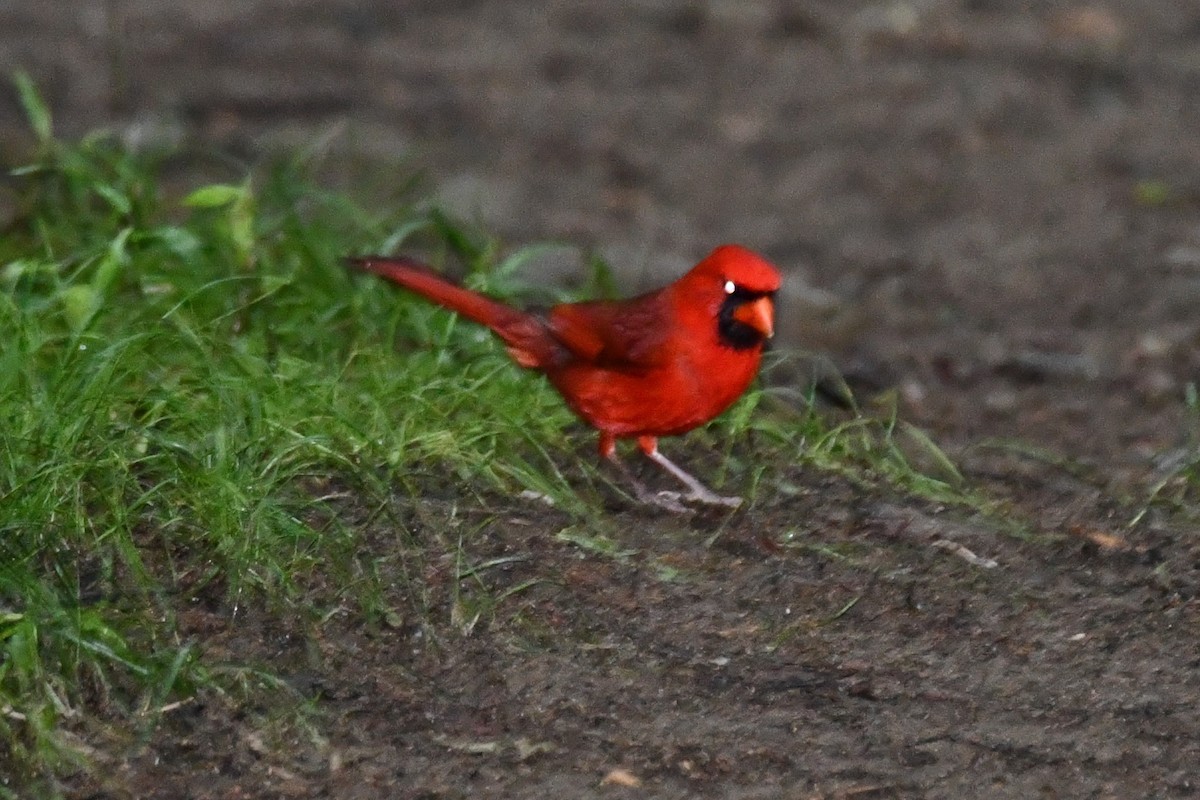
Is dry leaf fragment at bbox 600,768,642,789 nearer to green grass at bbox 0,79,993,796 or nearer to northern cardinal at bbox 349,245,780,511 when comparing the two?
green grass at bbox 0,79,993,796

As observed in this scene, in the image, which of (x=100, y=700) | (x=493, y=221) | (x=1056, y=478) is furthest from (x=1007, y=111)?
(x=100, y=700)

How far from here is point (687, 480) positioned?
13.5 feet

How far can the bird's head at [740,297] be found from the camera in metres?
3.98

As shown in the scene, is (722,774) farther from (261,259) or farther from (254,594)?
(261,259)

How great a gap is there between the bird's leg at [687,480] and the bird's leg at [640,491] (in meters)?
0.04

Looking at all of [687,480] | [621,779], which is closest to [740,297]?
[687,480]

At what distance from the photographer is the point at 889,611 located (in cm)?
369

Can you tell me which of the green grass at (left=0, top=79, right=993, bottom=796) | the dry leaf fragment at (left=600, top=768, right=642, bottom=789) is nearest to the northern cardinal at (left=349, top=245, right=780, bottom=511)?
the green grass at (left=0, top=79, right=993, bottom=796)

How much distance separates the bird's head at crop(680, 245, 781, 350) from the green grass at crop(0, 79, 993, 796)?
13.9 inches

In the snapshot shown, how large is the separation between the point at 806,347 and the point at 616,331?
1648 mm

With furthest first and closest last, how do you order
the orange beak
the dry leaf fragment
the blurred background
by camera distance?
1. the blurred background
2. the orange beak
3. the dry leaf fragment

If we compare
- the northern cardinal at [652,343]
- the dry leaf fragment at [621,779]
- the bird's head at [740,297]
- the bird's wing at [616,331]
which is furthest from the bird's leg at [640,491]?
the dry leaf fragment at [621,779]

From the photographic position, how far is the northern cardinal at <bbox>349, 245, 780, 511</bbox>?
13.1 feet

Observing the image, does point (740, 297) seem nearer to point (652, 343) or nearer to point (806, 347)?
point (652, 343)
